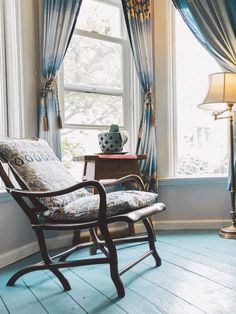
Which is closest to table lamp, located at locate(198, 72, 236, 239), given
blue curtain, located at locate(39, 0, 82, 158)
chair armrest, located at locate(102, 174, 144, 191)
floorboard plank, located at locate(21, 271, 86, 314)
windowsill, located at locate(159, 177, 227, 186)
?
windowsill, located at locate(159, 177, 227, 186)

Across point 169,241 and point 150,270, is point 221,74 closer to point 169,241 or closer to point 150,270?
point 169,241

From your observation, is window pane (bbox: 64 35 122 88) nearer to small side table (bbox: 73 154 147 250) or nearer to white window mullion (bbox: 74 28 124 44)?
white window mullion (bbox: 74 28 124 44)

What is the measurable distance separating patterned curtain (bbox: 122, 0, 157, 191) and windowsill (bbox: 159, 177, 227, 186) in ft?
0.60

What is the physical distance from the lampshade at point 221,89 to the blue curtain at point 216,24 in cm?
43

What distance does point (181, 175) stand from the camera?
3.22 m

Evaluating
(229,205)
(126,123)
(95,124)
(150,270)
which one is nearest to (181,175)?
(229,205)

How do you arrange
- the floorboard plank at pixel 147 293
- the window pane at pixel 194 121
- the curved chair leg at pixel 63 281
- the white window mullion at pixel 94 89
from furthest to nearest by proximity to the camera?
the window pane at pixel 194 121 < the white window mullion at pixel 94 89 < the curved chair leg at pixel 63 281 < the floorboard plank at pixel 147 293

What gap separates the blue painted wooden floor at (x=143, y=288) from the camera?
1517mm

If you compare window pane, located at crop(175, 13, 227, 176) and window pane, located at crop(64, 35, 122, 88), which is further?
window pane, located at crop(175, 13, 227, 176)

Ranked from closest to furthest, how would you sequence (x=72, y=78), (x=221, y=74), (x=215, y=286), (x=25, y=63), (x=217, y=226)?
(x=215, y=286) < (x=25, y=63) < (x=221, y=74) < (x=72, y=78) < (x=217, y=226)

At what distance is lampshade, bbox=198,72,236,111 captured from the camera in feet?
8.55

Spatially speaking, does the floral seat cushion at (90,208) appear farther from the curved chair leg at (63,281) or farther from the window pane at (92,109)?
the window pane at (92,109)

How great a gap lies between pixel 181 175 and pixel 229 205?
548mm

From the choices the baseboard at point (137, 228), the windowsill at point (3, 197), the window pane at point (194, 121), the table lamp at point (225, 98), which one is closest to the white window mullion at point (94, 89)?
the window pane at point (194, 121)
